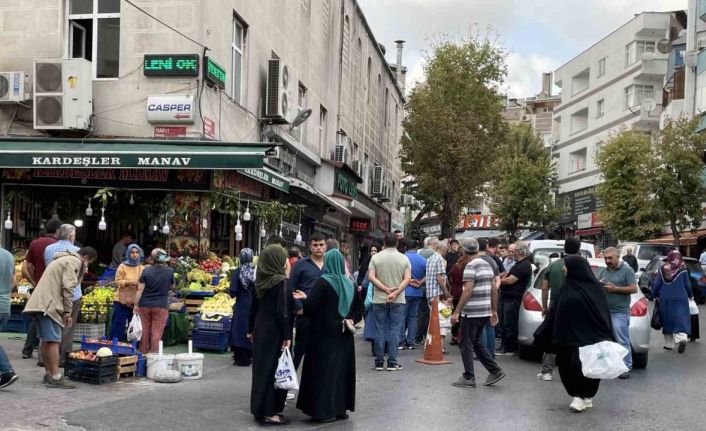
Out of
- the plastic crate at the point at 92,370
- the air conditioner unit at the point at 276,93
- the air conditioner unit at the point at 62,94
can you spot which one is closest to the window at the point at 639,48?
the air conditioner unit at the point at 276,93

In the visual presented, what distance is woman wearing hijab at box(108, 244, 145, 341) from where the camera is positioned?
11.3m

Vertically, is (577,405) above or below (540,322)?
below

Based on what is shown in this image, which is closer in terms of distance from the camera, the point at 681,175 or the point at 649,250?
the point at 649,250

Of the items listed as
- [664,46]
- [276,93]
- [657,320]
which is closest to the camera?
[657,320]

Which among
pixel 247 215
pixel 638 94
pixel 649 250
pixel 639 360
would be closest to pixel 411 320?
pixel 639 360

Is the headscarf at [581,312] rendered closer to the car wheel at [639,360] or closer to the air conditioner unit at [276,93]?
the car wheel at [639,360]

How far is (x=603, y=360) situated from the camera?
25.5 ft

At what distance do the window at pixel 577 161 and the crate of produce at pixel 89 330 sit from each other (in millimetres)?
47632

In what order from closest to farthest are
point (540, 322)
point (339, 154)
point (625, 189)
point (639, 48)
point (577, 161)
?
point (540, 322)
point (339, 154)
point (625, 189)
point (639, 48)
point (577, 161)

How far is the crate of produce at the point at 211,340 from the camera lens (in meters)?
12.0

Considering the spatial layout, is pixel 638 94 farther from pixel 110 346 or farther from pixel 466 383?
pixel 110 346

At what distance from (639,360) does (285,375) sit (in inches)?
252

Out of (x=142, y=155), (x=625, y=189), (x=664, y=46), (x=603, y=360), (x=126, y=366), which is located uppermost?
(x=664, y=46)

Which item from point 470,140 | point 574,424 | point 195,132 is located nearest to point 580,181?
point 470,140
